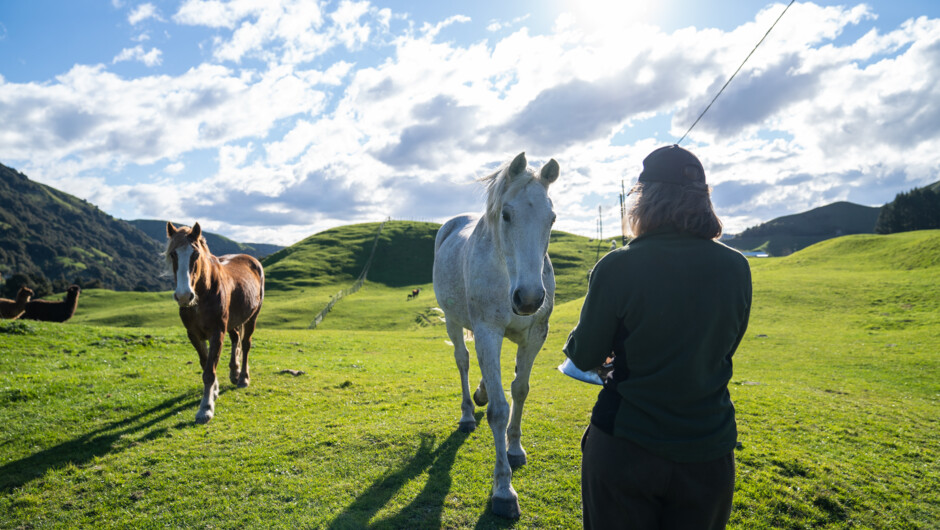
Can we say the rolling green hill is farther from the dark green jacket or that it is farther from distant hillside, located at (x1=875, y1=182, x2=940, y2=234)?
distant hillside, located at (x1=875, y1=182, x2=940, y2=234)

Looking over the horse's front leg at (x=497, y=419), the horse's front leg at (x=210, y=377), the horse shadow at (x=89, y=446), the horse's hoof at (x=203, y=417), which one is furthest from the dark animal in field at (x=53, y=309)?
the horse's front leg at (x=497, y=419)

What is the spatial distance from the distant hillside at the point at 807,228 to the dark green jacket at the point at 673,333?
160835 millimetres

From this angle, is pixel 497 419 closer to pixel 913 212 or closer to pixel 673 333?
pixel 673 333

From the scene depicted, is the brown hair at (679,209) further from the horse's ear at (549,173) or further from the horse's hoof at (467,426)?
the horse's hoof at (467,426)

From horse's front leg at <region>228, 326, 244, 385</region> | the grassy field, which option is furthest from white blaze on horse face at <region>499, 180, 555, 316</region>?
horse's front leg at <region>228, 326, 244, 385</region>

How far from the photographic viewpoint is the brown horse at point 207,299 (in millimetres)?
7379

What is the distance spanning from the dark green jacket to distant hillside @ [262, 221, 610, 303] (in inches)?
1967

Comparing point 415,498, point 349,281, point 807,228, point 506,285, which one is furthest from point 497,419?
point 807,228

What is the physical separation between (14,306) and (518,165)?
27.4 m

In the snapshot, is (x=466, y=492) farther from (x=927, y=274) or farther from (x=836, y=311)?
(x=927, y=274)

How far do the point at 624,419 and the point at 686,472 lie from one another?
36 cm

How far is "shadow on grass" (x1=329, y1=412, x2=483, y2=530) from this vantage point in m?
4.72

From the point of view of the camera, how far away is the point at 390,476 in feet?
19.0

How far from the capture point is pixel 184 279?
720 cm
